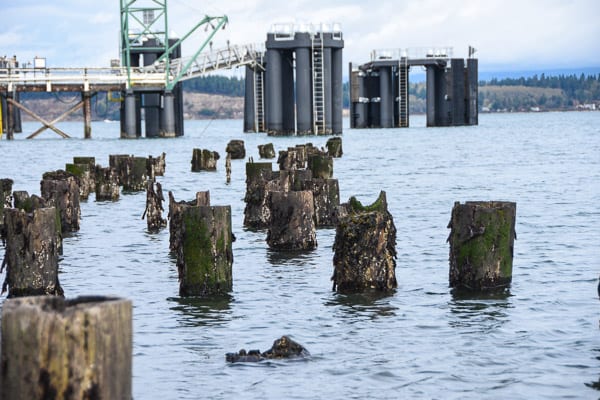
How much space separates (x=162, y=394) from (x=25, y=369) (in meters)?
3.78

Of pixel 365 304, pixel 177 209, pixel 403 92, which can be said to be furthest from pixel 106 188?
pixel 403 92

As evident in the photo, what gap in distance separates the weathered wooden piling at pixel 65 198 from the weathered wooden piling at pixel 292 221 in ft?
16.4

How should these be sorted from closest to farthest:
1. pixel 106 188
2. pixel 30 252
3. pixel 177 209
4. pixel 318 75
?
1. pixel 30 252
2. pixel 177 209
3. pixel 106 188
4. pixel 318 75

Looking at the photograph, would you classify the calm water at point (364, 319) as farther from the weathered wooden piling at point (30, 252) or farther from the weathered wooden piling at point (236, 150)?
the weathered wooden piling at point (236, 150)

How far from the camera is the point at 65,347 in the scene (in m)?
6.69

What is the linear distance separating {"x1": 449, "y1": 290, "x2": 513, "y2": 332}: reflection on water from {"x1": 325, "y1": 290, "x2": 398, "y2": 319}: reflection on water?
819 mm

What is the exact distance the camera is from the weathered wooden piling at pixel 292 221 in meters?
18.8

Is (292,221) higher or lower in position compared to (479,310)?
higher

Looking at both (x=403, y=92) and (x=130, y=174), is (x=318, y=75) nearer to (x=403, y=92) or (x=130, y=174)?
(x=403, y=92)

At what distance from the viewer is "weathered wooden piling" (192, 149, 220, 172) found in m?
46.9

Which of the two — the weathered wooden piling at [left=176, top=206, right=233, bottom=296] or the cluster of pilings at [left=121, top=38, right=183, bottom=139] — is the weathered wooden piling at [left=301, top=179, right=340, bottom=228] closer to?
the weathered wooden piling at [left=176, top=206, right=233, bottom=296]

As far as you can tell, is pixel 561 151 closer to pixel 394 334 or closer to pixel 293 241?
pixel 293 241

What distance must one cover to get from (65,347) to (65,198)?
1661cm

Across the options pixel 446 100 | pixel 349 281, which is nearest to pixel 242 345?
pixel 349 281
